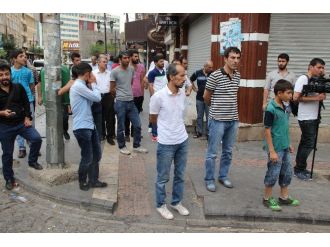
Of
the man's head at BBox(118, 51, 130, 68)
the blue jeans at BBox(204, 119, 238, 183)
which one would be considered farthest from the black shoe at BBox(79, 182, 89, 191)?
the man's head at BBox(118, 51, 130, 68)

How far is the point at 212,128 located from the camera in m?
5.19

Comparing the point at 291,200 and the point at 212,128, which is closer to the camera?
the point at 291,200

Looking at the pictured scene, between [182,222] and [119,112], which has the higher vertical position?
→ [119,112]

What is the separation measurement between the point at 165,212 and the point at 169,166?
551 mm

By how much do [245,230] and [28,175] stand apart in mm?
3215

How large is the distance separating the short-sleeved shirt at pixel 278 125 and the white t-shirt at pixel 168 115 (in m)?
1.00

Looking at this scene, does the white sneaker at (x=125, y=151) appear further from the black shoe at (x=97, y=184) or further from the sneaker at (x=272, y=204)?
the sneaker at (x=272, y=204)

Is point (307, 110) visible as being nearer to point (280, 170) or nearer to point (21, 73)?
point (280, 170)

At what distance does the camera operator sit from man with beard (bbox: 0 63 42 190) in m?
3.82

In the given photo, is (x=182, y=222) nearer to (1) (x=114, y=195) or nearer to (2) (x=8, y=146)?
(1) (x=114, y=195)

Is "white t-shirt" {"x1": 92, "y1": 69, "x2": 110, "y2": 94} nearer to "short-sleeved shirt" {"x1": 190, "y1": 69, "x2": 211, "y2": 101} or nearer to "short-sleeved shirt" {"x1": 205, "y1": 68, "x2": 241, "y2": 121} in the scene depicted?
"short-sleeved shirt" {"x1": 190, "y1": 69, "x2": 211, "y2": 101}

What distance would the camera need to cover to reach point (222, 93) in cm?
506

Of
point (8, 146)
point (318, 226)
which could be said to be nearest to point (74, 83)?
point (8, 146)

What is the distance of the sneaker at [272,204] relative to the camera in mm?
4590
